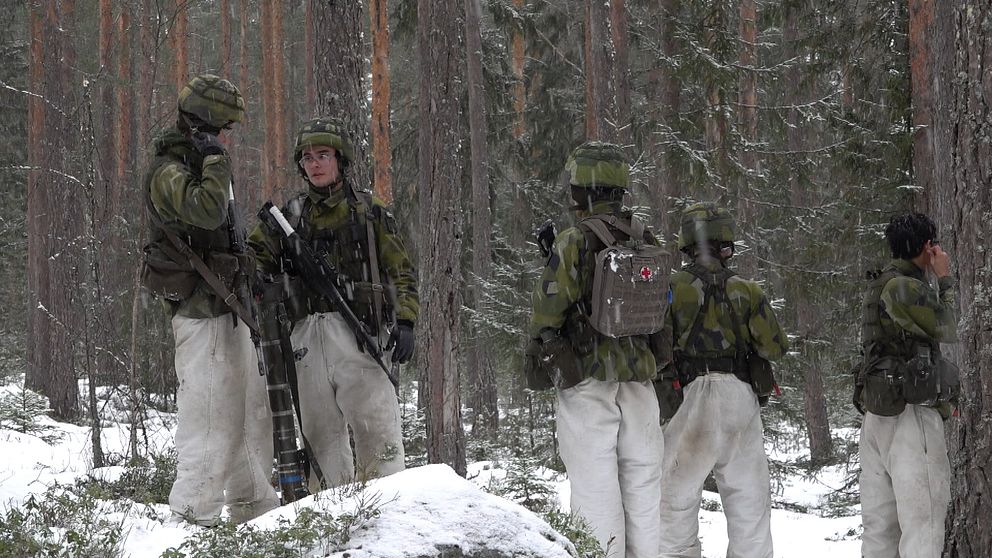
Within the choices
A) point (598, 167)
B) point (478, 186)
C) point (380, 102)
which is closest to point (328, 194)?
point (598, 167)

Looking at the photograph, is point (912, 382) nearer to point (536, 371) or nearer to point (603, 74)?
point (536, 371)

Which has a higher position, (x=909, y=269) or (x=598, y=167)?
(x=598, y=167)

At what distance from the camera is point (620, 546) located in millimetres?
4805

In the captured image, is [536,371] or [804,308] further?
[804,308]

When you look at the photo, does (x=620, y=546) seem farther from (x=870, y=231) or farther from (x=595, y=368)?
(x=870, y=231)

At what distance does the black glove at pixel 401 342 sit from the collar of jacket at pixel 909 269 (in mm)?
2923

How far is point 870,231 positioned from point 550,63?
10.9m

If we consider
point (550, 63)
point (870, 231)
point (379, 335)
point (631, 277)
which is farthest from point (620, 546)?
point (550, 63)

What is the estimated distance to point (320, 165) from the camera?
5082 mm

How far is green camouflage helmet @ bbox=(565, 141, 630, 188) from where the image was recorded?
490cm

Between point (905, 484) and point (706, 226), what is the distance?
1.88 metres

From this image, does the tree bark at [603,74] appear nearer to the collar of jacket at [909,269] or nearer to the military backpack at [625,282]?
the collar of jacket at [909,269]

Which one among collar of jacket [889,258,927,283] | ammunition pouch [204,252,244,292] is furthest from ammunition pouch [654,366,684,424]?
ammunition pouch [204,252,244,292]

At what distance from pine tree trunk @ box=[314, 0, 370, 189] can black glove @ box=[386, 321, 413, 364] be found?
8.12 feet
